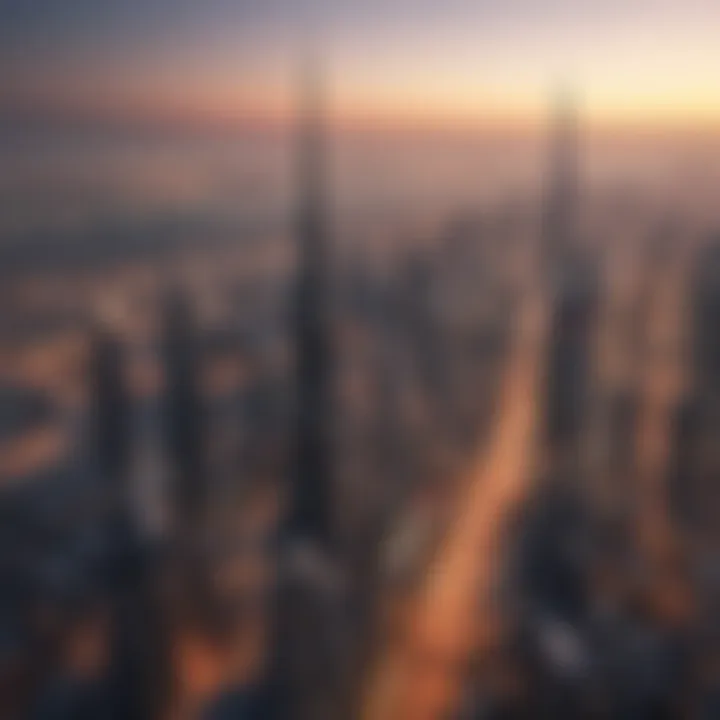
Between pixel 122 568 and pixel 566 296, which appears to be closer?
pixel 122 568

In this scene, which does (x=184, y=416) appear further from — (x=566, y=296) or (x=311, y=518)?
(x=566, y=296)

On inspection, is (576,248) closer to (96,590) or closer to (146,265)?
(146,265)

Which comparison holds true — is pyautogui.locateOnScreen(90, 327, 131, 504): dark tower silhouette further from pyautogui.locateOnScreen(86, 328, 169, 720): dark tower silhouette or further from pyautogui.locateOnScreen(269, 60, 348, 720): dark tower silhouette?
pyautogui.locateOnScreen(269, 60, 348, 720): dark tower silhouette

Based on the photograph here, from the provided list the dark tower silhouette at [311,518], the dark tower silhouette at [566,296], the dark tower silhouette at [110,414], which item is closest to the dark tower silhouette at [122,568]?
the dark tower silhouette at [110,414]

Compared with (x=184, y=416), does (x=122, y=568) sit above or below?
below

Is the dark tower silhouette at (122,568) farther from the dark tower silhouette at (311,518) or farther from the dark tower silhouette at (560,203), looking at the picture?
the dark tower silhouette at (560,203)

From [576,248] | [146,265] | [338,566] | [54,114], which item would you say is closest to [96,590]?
[338,566]

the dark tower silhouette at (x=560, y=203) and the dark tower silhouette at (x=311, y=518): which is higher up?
the dark tower silhouette at (x=560, y=203)

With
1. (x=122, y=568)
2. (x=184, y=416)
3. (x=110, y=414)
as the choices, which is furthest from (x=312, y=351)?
(x=122, y=568)
